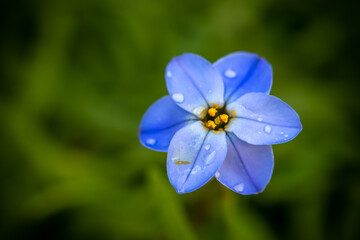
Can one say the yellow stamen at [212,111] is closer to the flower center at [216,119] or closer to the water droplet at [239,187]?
the flower center at [216,119]

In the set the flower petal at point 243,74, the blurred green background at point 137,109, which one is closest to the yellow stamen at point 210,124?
the flower petal at point 243,74

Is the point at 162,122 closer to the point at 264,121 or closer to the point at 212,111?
the point at 212,111

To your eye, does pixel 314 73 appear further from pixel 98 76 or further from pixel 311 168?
pixel 98 76

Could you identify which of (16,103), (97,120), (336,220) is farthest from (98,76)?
(336,220)

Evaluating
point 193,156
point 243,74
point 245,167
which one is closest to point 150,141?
point 193,156

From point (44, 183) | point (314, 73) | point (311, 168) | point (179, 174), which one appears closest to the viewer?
point (179, 174)

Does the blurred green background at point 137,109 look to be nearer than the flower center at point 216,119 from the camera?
No
